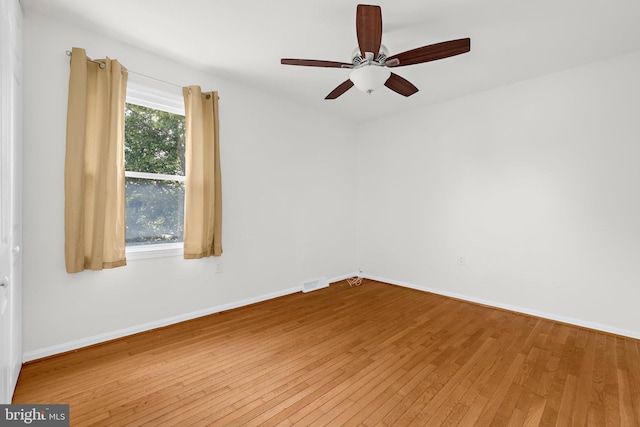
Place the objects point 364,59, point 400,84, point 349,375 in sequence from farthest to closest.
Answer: point 400,84 → point 364,59 → point 349,375

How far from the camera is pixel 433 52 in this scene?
83.0 inches

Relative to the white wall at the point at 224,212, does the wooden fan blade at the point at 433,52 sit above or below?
above

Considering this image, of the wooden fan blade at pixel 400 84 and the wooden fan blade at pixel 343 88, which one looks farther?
the wooden fan blade at pixel 343 88

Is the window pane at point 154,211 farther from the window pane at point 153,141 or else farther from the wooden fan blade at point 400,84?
the wooden fan blade at point 400,84

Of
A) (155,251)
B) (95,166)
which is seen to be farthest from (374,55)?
(155,251)

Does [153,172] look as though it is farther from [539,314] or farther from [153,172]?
[539,314]

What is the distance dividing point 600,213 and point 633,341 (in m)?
1.19

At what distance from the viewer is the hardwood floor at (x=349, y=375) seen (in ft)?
5.45

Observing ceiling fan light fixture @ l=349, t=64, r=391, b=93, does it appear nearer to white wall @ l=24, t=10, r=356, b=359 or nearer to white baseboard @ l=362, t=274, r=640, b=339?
white wall @ l=24, t=10, r=356, b=359

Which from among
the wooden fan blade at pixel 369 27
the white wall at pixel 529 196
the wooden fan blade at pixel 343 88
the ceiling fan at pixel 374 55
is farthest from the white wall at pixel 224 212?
the wooden fan blade at pixel 369 27

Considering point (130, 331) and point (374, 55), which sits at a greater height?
point (374, 55)

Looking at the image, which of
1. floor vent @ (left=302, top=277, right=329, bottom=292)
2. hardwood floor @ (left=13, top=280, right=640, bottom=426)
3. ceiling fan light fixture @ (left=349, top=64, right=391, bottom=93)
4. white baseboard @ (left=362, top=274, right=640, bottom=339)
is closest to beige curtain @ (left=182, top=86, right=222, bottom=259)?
hardwood floor @ (left=13, top=280, right=640, bottom=426)

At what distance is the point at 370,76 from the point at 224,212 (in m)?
2.11

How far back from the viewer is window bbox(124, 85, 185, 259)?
2756 mm
